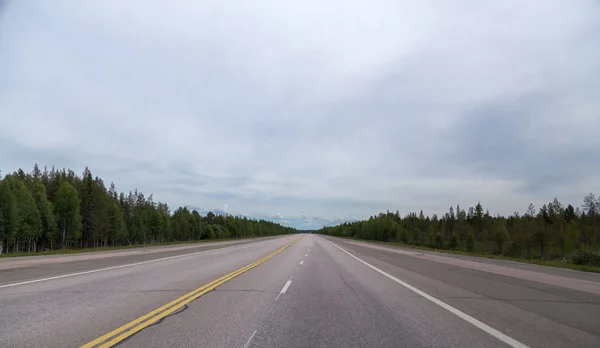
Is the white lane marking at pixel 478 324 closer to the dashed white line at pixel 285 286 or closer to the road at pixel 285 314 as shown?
the road at pixel 285 314

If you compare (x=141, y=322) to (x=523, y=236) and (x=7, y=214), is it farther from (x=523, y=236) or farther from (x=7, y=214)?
(x=523, y=236)

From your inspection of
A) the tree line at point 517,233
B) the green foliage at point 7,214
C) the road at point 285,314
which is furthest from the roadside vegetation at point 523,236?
the green foliage at point 7,214

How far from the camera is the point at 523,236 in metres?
69.0

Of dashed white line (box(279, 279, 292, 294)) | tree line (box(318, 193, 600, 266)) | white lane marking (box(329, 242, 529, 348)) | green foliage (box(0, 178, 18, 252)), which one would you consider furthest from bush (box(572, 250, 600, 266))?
green foliage (box(0, 178, 18, 252))

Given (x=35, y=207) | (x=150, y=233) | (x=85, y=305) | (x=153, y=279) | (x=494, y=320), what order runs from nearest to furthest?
(x=494, y=320), (x=85, y=305), (x=153, y=279), (x=35, y=207), (x=150, y=233)

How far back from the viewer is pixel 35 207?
198 feet

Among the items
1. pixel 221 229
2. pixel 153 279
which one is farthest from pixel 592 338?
pixel 221 229

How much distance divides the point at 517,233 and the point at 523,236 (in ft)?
41.8

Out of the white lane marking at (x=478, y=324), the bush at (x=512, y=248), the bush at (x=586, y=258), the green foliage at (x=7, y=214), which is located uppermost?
the green foliage at (x=7, y=214)

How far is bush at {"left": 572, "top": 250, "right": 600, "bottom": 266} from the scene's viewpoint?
27.5 m

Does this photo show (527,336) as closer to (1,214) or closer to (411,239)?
(1,214)

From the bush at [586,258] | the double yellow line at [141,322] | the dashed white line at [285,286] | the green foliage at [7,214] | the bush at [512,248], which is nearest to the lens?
the double yellow line at [141,322]

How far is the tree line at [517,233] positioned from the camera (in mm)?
61988

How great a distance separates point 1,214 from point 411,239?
101m
